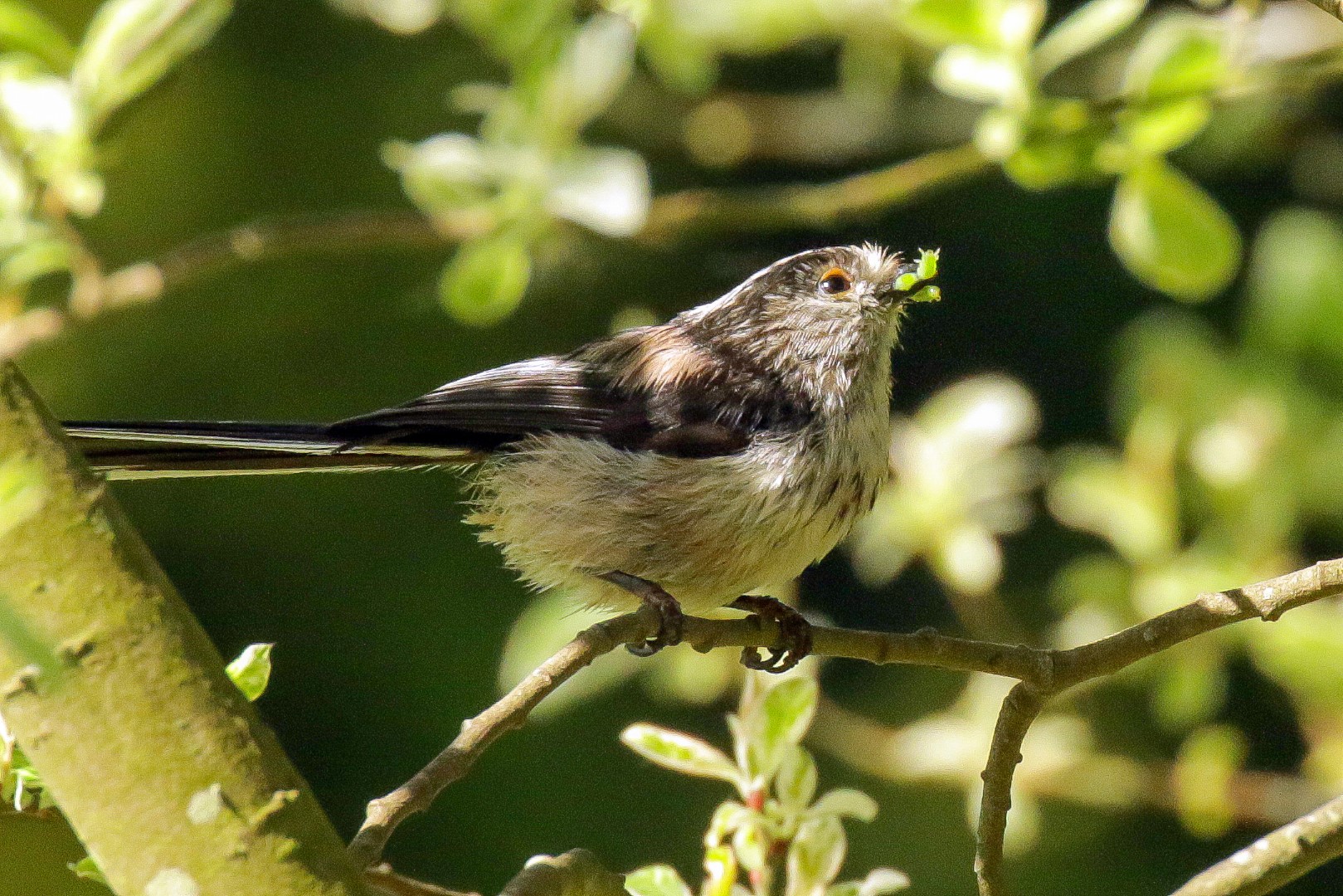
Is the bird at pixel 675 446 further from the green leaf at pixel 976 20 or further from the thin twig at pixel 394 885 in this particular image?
the thin twig at pixel 394 885

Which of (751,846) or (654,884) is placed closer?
(654,884)

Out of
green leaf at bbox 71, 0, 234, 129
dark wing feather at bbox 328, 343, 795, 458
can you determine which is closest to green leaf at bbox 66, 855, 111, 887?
dark wing feather at bbox 328, 343, 795, 458

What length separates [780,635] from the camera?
104 inches

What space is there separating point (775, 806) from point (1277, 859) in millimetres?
673

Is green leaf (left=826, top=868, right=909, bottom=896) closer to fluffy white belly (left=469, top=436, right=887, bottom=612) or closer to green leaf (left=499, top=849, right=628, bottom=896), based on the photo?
green leaf (left=499, top=849, right=628, bottom=896)

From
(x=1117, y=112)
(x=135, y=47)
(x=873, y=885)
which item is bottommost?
(x=873, y=885)

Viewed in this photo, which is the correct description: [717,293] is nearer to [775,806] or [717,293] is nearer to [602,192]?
[602,192]

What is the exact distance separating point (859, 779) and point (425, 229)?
8.52 ft

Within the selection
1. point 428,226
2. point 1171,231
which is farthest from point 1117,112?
point 428,226

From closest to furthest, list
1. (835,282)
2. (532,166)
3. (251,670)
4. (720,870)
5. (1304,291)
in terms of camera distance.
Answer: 1. (251,670)
2. (720,870)
3. (532,166)
4. (835,282)
5. (1304,291)

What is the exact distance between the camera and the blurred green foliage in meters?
2.68

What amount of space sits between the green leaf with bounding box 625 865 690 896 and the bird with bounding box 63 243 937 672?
2.17 feet

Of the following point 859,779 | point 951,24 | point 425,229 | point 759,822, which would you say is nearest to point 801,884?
point 759,822

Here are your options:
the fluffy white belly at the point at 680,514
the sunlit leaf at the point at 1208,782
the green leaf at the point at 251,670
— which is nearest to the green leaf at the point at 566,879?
the green leaf at the point at 251,670
